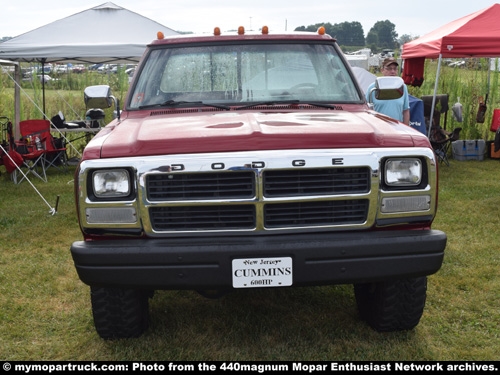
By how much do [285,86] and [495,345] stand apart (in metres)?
2.14

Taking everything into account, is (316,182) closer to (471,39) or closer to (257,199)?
(257,199)

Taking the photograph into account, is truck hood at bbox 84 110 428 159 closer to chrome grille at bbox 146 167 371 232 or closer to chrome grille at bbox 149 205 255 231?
chrome grille at bbox 146 167 371 232

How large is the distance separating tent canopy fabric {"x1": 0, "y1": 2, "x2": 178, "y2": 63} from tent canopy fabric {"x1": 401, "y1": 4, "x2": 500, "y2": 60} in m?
4.84

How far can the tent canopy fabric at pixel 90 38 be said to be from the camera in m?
10.1

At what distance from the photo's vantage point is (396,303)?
3688 millimetres

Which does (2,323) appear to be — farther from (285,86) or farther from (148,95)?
(285,86)

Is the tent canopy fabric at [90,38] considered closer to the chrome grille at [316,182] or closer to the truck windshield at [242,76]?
the truck windshield at [242,76]

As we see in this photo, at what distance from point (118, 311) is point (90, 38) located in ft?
26.0

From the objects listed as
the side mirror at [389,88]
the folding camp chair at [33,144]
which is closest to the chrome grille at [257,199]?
the side mirror at [389,88]

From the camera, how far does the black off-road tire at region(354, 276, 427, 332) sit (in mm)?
3648

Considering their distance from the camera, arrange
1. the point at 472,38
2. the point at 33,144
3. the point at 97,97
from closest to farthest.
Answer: the point at 97,97 → the point at 472,38 → the point at 33,144

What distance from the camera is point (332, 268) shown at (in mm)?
3107

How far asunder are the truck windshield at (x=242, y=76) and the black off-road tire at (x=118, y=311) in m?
1.31

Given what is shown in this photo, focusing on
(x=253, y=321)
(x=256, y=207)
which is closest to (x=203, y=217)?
(x=256, y=207)
